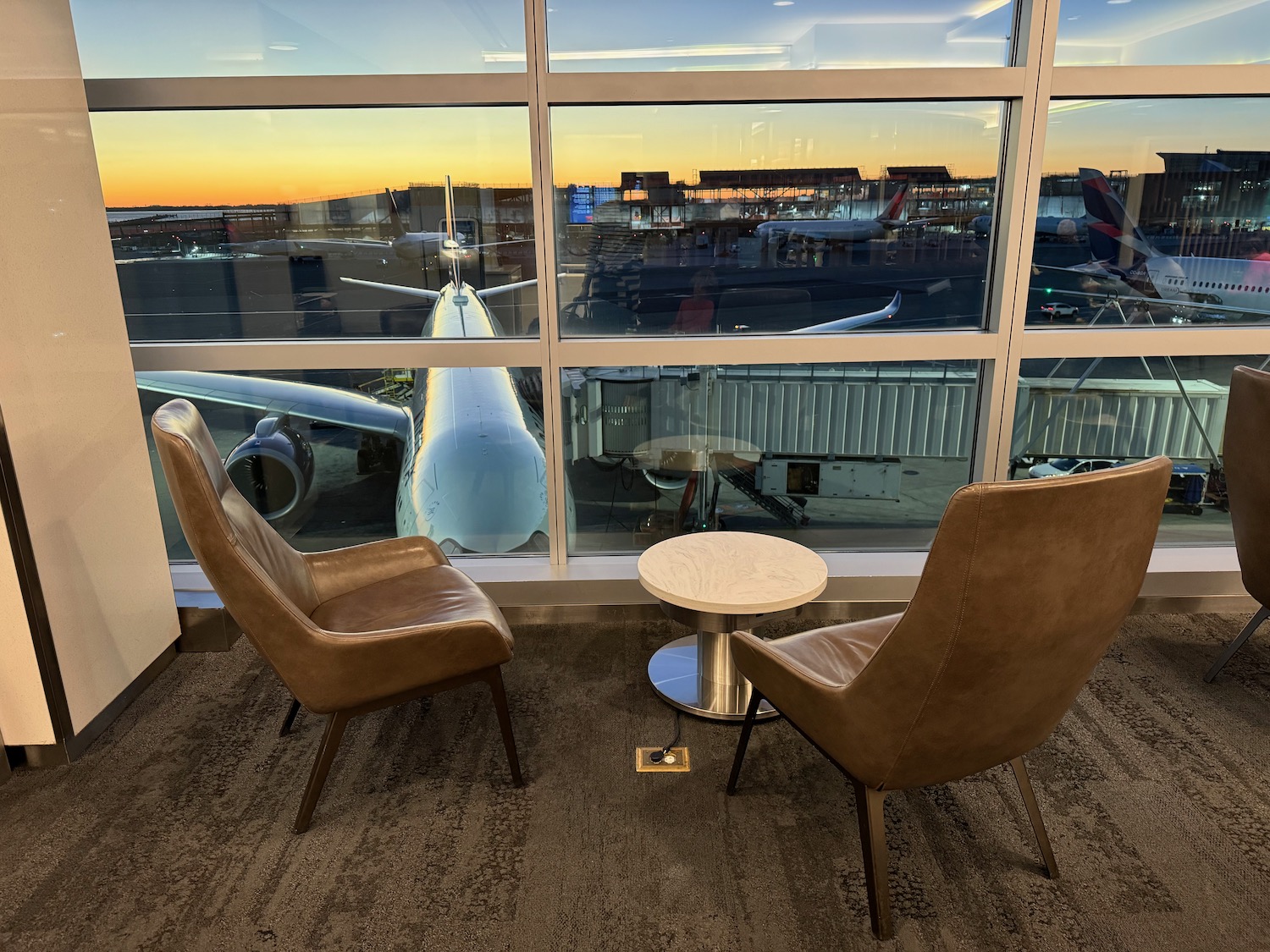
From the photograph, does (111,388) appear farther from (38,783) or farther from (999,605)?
(999,605)

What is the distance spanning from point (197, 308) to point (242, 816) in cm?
205

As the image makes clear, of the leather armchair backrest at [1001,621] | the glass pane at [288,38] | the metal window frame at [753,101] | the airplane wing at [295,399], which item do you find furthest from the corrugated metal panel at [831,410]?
the leather armchair backrest at [1001,621]

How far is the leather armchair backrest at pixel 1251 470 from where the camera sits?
2.56m

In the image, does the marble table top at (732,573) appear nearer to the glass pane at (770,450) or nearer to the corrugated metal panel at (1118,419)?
the glass pane at (770,450)

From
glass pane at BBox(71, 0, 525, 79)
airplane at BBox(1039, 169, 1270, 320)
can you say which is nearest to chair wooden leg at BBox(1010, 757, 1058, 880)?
airplane at BBox(1039, 169, 1270, 320)

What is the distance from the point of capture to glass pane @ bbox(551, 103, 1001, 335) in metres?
3.12

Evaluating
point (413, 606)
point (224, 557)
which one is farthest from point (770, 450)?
point (224, 557)

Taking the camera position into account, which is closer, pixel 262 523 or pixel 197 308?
pixel 262 523

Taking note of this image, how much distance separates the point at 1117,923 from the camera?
1.85 m

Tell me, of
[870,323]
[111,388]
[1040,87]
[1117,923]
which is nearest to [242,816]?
[111,388]

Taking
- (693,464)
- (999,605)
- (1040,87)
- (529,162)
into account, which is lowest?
(693,464)

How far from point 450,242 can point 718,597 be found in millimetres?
1782

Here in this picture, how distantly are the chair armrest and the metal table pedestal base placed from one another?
0.91 meters

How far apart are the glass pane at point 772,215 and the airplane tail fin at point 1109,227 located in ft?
1.29
